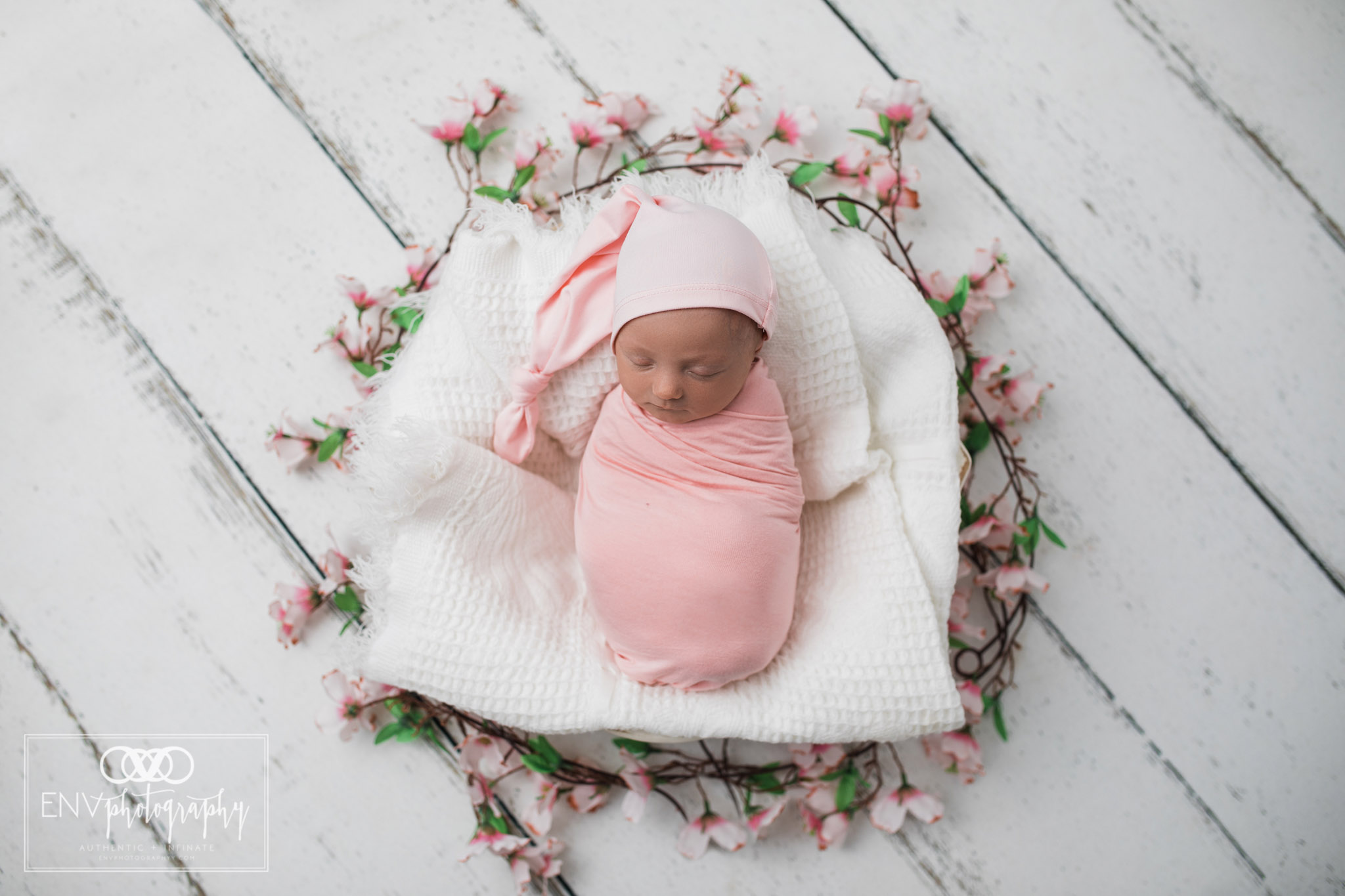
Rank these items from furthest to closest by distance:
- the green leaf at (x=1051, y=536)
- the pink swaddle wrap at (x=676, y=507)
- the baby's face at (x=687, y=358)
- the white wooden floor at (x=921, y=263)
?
the white wooden floor at (x=921, y=263) < the green leaf at (x=1051, y=536) < the pink swaddle wrap at (x=676, y=507) < the baby's face at (x=687, y=358)

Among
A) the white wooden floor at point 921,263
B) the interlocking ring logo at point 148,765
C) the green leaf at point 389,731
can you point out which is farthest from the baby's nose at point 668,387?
the interlocking ring logo at point 148,765

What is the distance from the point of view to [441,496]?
108 centimetres

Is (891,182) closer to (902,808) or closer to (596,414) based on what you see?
(596,414)

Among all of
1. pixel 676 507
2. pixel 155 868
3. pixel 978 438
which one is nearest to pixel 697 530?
pixel 676 507

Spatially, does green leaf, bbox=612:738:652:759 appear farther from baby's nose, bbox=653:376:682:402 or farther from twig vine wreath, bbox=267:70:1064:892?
baby's nose, bbox=653:376:682:402

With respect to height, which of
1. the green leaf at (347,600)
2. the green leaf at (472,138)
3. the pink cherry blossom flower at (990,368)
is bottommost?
the pink cherry blossom flower at (990,368)

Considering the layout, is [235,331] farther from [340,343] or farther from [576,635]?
[576,635]

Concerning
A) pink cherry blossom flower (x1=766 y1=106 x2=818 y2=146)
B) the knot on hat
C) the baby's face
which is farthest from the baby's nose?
pink cherry blossom flower (x1=766 y1=106 x2=818 y2=146)

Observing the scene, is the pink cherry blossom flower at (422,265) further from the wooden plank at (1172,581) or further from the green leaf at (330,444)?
the wooden plank at (1172,581)

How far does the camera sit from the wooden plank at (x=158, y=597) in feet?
4.19

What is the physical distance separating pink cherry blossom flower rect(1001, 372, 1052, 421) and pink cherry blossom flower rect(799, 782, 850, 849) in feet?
2.23

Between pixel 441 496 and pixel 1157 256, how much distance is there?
1235 mm

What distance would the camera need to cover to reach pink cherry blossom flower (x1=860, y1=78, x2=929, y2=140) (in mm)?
1221

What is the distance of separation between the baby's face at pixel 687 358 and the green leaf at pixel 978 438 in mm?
454
